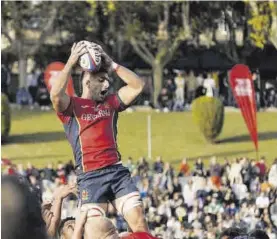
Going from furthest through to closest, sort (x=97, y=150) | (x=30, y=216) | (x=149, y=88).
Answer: (x=149, y=88) → (x=97, y=150) → (x=30, y=216)

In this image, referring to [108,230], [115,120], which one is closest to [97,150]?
[115,120]

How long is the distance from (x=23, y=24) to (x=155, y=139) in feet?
31.8

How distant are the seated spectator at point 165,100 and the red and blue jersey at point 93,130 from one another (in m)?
31.4

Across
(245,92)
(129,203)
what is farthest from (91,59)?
(245,92)

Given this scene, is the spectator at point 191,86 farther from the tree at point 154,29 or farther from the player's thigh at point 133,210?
the player's thigh at point 133,210

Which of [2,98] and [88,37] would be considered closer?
[2,98]

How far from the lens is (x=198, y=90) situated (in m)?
39.6

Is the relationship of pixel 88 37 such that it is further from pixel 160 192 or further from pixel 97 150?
pixel 97 150

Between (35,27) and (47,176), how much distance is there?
66.1 ft

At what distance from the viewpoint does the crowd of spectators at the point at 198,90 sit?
3838 centimetres

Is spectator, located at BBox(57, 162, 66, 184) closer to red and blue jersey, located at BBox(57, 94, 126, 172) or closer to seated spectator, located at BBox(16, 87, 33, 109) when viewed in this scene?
red and blue jersey, located at BBox(57, 94, 126, 172)

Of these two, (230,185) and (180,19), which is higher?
(180,19)

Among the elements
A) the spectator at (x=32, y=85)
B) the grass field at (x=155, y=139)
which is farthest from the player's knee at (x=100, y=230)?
the spectator at (x=32, y=85)

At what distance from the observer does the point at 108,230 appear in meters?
4.26
